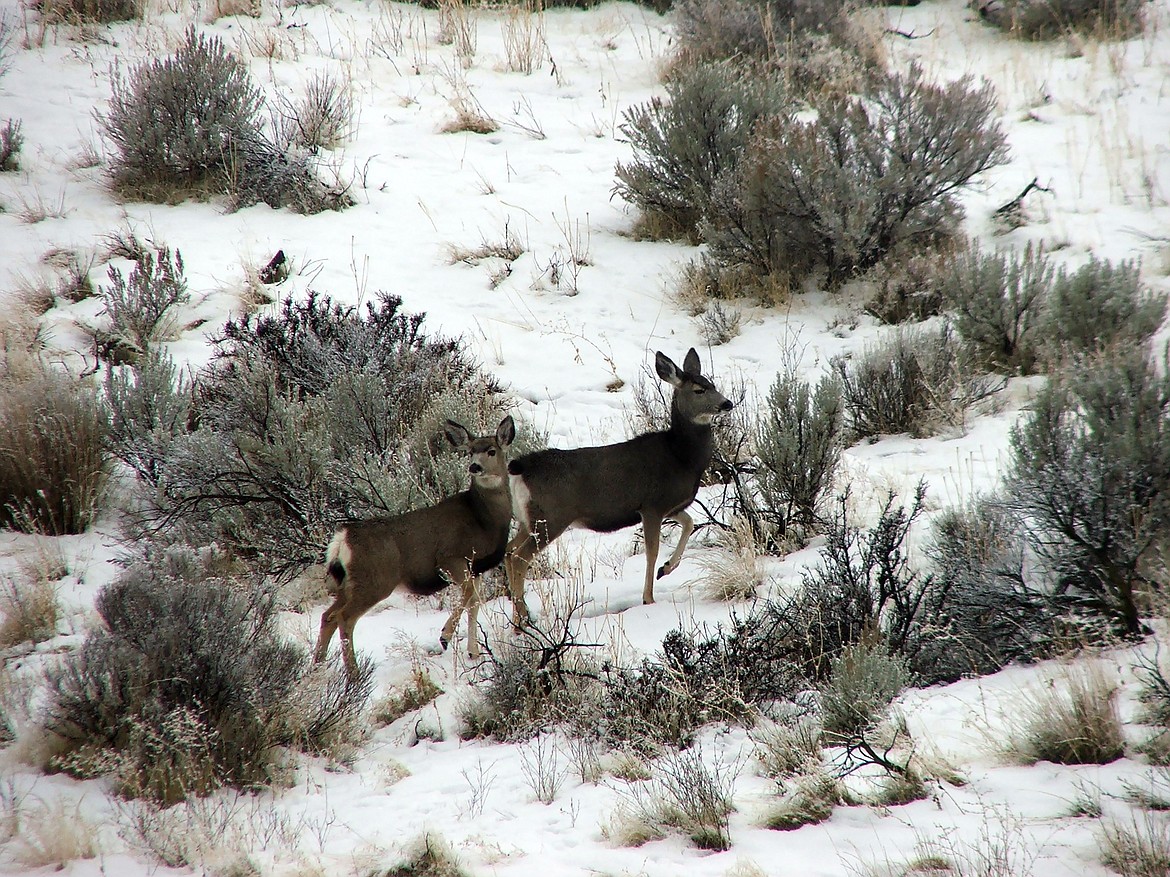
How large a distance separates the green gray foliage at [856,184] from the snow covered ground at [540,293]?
568 mm

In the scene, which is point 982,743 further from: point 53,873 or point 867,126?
point 867,126

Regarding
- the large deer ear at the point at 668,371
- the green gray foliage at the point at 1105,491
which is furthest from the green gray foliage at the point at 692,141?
the green gray foliage at the point at 1105,491

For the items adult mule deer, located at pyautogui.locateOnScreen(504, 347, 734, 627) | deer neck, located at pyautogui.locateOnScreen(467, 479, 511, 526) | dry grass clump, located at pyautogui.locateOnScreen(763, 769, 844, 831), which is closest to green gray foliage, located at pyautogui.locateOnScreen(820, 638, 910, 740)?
dry grass clump, located at pyautogui.locateOnScreen(763, 769, 844, 831)

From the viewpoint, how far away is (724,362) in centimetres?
907

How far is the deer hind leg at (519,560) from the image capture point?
5.87 metres

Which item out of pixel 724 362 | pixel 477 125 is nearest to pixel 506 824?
pixel 724 362

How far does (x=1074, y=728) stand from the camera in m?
3.81

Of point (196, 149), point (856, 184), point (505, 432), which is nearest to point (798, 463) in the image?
point (505, 432)

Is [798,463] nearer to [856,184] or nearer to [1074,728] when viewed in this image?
[1074,728]

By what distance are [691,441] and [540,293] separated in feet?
14.4

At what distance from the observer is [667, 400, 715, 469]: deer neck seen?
21.2ft

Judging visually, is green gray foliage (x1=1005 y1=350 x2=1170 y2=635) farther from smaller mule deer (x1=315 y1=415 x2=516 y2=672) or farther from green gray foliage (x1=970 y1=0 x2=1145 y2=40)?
green gray foliage (x1=970 y1=0 x2=1145 y2=40)

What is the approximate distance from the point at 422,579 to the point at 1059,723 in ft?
11.4

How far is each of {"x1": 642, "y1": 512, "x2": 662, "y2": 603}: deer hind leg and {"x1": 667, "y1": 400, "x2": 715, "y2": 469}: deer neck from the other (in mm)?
511
